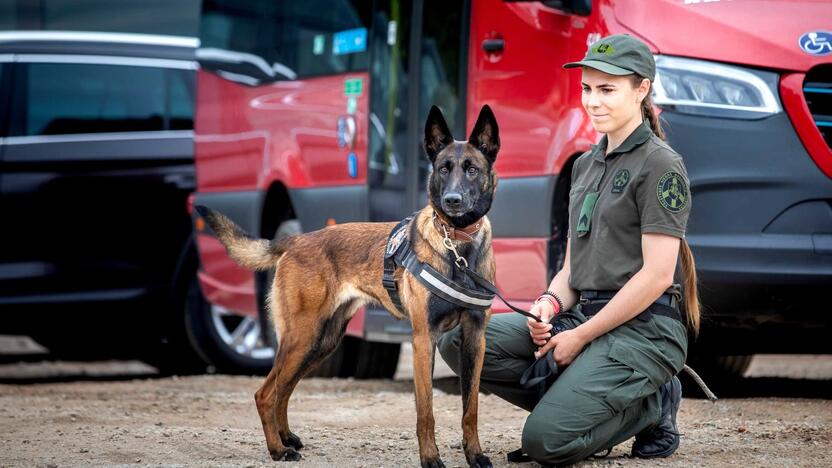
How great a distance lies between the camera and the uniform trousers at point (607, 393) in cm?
449

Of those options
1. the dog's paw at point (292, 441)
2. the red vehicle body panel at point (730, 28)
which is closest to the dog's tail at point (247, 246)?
the dog's paw at point (292, 441)

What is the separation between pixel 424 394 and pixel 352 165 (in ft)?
9.94

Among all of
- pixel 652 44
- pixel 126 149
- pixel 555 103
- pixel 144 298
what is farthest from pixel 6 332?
pixel 652 44

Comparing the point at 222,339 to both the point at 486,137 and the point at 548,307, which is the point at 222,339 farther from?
the point at 548,307

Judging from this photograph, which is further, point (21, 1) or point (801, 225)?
point (21, 1)

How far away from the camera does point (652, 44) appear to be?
549cm

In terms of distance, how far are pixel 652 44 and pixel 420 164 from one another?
243 cm

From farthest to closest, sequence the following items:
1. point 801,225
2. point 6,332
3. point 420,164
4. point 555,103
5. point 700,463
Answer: point 6,332 → point 420,164 → point 555,103 → point 801,225 → point 700,463

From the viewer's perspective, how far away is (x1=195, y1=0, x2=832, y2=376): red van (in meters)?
5.42

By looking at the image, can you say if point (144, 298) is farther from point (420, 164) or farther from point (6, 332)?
point (420, 164)

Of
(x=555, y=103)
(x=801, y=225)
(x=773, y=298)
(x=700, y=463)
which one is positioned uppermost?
(x=555, y=103)

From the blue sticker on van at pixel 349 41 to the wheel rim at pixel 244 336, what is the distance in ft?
7.63

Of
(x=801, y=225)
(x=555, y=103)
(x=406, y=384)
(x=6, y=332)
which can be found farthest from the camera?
(x=6, y=332)

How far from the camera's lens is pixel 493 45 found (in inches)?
248
